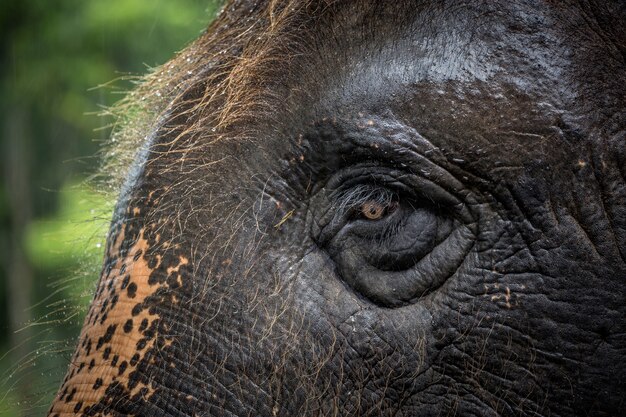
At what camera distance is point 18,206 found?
17.2 metres

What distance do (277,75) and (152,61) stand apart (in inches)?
386

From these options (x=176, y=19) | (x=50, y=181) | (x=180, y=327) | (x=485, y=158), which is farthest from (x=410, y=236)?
(x=50, y=181)

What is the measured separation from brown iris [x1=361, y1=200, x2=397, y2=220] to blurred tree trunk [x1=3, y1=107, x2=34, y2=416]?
13.4 meters

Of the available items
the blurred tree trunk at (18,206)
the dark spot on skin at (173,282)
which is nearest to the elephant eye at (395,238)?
the dark spot on skin at (173,282)

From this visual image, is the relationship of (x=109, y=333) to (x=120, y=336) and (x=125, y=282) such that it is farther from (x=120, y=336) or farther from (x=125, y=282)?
(x=125, y=282)

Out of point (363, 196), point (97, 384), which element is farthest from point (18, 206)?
point (363, 196)

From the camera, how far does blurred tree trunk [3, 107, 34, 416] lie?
16.2 meters

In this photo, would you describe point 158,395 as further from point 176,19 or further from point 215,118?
point 176,19

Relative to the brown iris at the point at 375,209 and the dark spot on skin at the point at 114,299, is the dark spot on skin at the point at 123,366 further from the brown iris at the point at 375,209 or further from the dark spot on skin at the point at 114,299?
the brown iris at the point at 375,209

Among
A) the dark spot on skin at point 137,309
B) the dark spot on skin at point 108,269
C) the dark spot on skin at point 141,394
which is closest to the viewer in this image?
the dark spot on skin at point 141,394

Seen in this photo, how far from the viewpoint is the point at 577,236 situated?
2.60 metres

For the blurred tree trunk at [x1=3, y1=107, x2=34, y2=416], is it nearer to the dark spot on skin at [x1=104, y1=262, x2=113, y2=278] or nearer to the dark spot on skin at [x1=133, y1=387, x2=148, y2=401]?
the dark spot on skin at [x1=104, y1=262, x2=113, y2=278]

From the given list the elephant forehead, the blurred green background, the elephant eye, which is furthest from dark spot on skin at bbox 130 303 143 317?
the blurred green background

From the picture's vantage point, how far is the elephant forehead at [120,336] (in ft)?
9.05
